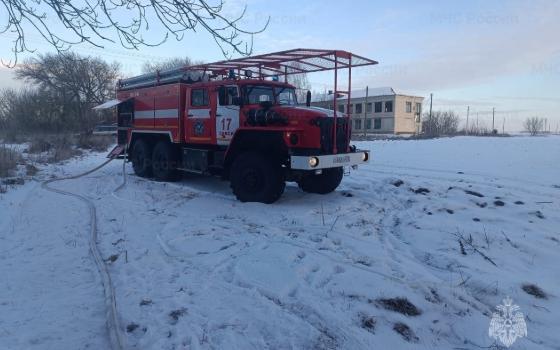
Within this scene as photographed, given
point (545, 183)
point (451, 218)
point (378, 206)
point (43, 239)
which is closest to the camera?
point (43, 239)

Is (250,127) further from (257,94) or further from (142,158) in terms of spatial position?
(142,158)

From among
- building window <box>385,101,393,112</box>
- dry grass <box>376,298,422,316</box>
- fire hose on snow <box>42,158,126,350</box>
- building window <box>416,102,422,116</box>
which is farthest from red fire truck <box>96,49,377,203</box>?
building window <box>416,102,422,116</box>

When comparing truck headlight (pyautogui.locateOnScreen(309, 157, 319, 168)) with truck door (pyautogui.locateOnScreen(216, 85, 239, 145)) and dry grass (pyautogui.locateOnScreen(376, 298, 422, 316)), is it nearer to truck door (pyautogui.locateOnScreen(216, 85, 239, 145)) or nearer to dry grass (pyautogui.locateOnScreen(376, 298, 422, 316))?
truck door (pyautogui.locateOnScreen(216, 85, 239, 145))

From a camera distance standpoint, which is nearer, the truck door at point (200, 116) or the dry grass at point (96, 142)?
the truck door at point (200, 116)

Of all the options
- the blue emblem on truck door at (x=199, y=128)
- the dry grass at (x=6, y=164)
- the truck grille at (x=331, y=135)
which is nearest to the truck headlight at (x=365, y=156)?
the truck grille at (x=331, y=135)

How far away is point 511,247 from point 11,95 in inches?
2192

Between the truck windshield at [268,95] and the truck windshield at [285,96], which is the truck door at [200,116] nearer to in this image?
the truck windshield at [268,95]

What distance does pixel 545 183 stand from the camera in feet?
32.2

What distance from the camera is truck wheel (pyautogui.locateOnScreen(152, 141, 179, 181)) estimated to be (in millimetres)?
11984

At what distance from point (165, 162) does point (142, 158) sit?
150cm

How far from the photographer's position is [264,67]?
407 inches

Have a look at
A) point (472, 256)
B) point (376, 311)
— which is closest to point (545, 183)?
point (472, 256)

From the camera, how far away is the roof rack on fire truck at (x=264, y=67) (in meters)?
8.45

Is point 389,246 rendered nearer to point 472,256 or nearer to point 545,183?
point 472,256
